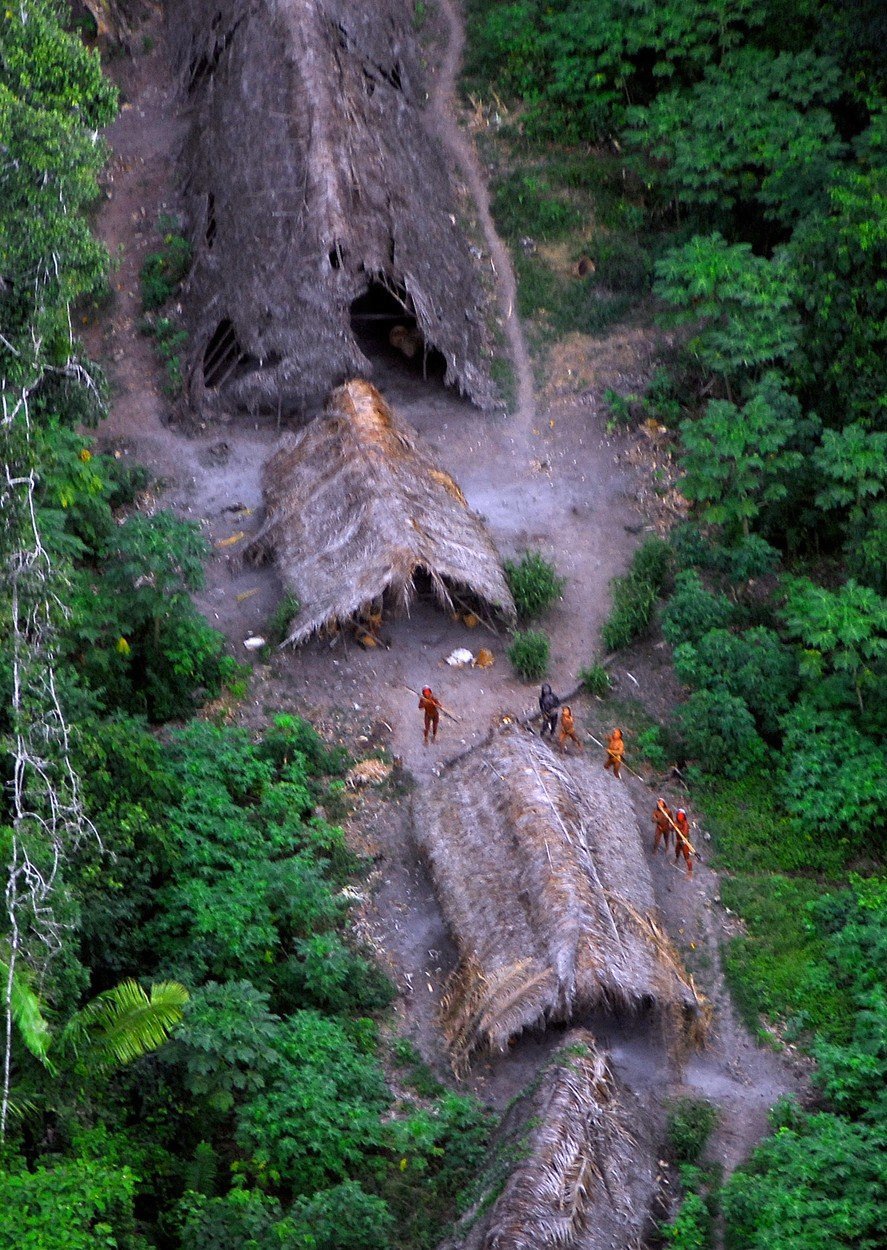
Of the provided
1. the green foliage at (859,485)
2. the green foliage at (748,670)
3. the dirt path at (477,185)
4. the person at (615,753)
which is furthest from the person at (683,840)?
the dirt path at (477,185)

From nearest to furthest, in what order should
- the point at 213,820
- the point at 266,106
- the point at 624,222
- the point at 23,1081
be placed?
the point at 23,1081 → the point at 213,820 → the point at 266,106 → the point at 624,222

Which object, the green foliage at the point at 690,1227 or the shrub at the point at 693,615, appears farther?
the shrub at the point at 693,615

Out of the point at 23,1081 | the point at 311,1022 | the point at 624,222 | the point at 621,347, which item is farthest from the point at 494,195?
the point at 23,1081

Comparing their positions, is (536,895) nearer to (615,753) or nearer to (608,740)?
(615,753)

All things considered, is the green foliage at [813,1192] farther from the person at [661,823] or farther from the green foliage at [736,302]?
the green foliage at [736,302]

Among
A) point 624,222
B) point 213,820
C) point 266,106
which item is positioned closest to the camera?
point 213,820

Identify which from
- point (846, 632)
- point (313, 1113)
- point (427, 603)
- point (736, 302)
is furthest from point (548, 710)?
point (736, 302)

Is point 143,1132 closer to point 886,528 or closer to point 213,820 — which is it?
point 213,820
